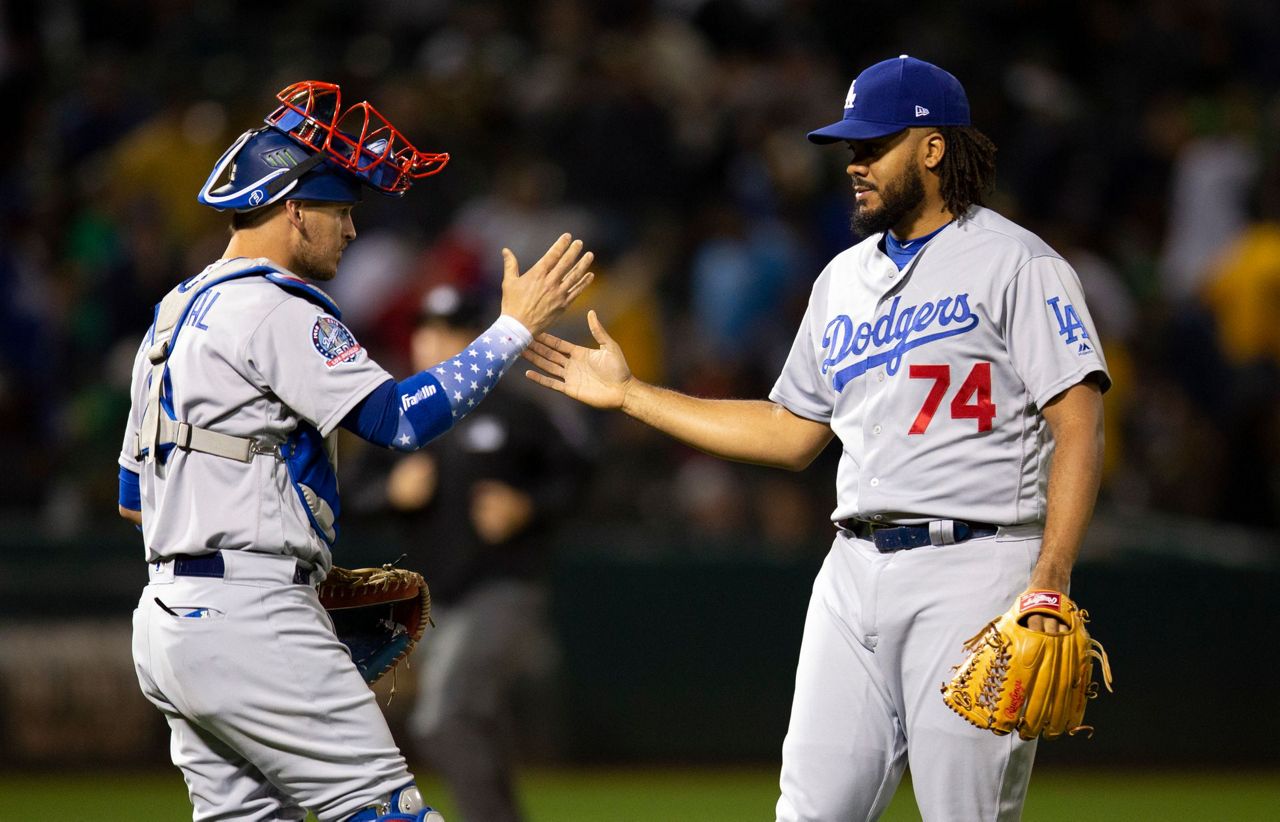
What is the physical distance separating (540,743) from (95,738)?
2488mm

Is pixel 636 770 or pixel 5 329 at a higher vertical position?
pixel 5 329

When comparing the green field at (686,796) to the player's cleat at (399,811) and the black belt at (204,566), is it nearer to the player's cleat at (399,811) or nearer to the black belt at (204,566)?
the player's cleat at (399,811)

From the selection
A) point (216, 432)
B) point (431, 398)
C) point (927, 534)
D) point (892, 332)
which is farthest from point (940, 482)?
point (216, 432)

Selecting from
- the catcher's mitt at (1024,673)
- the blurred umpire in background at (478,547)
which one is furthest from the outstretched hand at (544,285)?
the blurred umpire in background at (478,547)

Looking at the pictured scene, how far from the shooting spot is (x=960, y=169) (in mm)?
4512

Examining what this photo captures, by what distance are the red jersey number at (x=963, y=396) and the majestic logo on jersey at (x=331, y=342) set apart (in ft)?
4.54

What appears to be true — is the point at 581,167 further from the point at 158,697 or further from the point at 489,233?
the point at 158,697

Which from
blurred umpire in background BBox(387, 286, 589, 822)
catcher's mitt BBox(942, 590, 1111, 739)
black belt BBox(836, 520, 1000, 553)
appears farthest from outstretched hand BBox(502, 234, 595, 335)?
blurred umpire in background BBox(387, 286, 589, 822)

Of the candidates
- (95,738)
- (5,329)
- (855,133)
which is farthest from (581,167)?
(855,133)

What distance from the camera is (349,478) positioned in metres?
7.00

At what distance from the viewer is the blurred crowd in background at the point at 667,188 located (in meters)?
10.4

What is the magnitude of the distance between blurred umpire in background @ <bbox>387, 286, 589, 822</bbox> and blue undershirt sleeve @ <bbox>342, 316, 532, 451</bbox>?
2134mm

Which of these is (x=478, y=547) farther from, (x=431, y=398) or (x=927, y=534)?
(x=927, y=534)

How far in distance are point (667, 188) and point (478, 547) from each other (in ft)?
18.5
